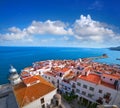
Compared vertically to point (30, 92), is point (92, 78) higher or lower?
higher

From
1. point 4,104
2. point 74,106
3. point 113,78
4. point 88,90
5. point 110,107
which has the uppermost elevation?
point 110,107

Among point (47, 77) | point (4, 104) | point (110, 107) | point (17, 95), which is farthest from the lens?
point (47, 77)

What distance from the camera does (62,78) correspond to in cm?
4019

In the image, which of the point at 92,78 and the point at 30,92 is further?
the point at 92,78

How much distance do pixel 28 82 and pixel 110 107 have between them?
21748 millimetres

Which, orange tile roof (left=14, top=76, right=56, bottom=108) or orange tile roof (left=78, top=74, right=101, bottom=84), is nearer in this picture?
orange tile roof (left=14, top=76, right=56, bottom=108)

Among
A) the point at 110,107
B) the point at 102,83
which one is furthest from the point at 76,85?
the point at 110,107

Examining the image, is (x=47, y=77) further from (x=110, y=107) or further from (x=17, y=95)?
(x=110, y=107)

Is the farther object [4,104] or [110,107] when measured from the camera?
[4,104]

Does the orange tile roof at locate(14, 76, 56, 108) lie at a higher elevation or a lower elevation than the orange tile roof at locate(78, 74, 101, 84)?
lower

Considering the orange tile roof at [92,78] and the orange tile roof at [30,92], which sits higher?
the orange tile roof at [92,78]

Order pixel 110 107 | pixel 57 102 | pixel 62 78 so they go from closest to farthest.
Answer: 1. pixel 110 107
2. pixel 57 102
3. pixel 62 78

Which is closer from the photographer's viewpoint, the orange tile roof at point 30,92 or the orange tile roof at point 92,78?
the orange tile roof at point 30,92

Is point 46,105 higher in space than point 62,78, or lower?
lower
